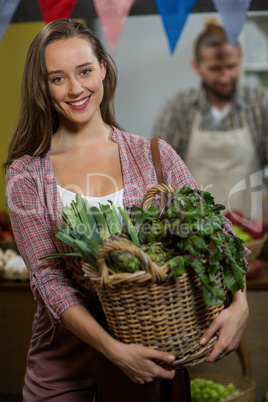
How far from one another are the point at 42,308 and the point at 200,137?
96.8 inches

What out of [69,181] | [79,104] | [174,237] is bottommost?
[174,237]

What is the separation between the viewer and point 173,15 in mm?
2711

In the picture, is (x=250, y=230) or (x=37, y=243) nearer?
(x=37, y=243)

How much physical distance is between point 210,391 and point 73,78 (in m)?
1.56

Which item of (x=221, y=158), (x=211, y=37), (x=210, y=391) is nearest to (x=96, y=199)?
(x=210, y=391)

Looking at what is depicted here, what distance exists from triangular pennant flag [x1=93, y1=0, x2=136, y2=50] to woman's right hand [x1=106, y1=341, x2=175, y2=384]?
1782 mm

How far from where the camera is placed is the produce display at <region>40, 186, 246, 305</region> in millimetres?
1304

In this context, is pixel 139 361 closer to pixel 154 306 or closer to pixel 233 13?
pixel 154 306

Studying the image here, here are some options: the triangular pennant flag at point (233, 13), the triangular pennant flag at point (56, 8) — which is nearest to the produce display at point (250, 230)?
the triangular pennant flag at point (233, 13)

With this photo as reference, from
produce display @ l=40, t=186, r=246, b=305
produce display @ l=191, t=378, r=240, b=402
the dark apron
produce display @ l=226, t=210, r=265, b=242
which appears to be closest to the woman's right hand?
produce display @ l=40, t=186, r=246, b=305

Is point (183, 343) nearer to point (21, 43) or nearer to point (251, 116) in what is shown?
point (251, 116)

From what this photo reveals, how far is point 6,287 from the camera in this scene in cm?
269

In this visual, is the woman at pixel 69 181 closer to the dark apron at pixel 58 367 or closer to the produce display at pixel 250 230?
the dark apron at pixel 58 367

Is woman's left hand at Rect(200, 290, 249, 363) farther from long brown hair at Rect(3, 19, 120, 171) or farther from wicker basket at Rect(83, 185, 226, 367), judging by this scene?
long brown hair at Rect(3, 19, 120, 171)
